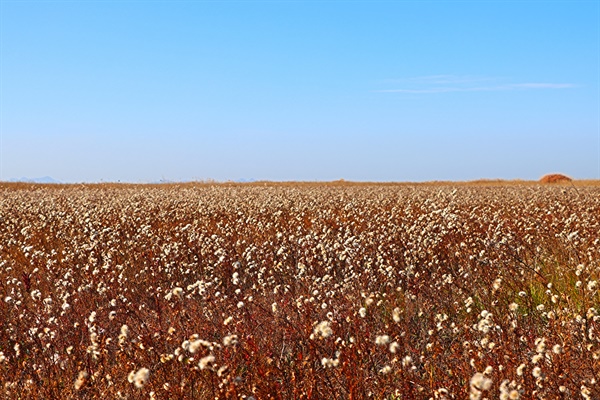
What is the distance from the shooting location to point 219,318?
6406 millimetres

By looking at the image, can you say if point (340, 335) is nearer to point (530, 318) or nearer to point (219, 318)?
point (219, 318)

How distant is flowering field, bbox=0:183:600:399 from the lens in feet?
14.7

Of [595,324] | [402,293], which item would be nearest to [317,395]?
[595,324]

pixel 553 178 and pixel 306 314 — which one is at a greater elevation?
pixel 553 178

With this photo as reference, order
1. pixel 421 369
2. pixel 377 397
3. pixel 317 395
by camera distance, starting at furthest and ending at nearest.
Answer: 1. pixel 421 369
2. pixel 377 397
3. pixel 317 395

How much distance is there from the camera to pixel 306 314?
5.46 meters

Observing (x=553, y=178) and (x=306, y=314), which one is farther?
(x=553, y=178)

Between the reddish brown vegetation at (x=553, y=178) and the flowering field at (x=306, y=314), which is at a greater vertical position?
the reddish brown vegetation at (x=553, y=178)

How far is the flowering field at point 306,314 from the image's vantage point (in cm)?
447

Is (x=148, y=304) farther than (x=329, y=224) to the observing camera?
No

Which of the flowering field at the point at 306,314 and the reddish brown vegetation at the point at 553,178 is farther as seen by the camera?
the reddish brown vegetation at the point at 553,178

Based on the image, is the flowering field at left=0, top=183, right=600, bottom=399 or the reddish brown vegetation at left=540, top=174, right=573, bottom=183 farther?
the reddish brown vegetation at left=540, top=174, right=573, bottom=183

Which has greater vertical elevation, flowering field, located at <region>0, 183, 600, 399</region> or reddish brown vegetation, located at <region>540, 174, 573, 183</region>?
reddish brown vegetation, located at <region>540, 174, 573, 183</region>

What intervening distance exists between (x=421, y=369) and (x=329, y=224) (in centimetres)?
896
